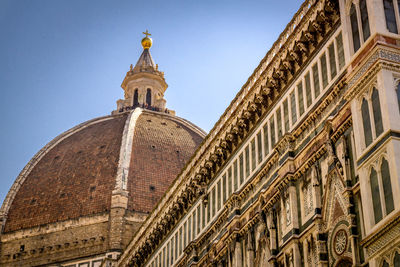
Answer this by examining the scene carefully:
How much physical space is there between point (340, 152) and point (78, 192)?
59.2 metres

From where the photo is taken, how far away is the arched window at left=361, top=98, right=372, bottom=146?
19.5 metres

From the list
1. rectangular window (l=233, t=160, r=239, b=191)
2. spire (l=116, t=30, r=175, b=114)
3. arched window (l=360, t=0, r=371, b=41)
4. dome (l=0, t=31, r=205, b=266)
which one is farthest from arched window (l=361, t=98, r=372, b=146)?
spire (l=116, t=30, r=175, b=114)

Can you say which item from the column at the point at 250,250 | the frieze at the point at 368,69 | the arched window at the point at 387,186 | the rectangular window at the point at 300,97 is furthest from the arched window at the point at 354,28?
the column at the point at 250,250

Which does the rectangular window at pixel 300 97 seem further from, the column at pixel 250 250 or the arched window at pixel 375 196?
the arched window at pixel 375 196

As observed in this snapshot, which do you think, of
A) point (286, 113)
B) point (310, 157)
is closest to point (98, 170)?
point (286, 113)

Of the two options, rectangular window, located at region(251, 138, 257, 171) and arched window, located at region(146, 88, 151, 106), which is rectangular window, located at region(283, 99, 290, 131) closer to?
rectangular window, located at region(251, 138, 257, 171)

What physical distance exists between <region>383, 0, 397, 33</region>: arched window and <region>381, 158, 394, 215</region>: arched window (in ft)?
13.5

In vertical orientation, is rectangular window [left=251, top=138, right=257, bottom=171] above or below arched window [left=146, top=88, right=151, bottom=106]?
below

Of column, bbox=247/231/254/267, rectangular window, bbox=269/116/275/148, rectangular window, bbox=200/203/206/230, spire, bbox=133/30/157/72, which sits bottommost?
column, bbox=247/231/254/267

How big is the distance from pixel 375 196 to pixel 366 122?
2.13m

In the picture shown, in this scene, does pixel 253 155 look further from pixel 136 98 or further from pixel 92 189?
pixel 136 98

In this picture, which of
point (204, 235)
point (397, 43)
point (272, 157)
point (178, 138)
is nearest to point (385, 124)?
point (397, 43)

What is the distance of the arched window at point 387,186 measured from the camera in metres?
17.8

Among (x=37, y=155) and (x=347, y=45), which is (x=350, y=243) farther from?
(x=37, y=155)
